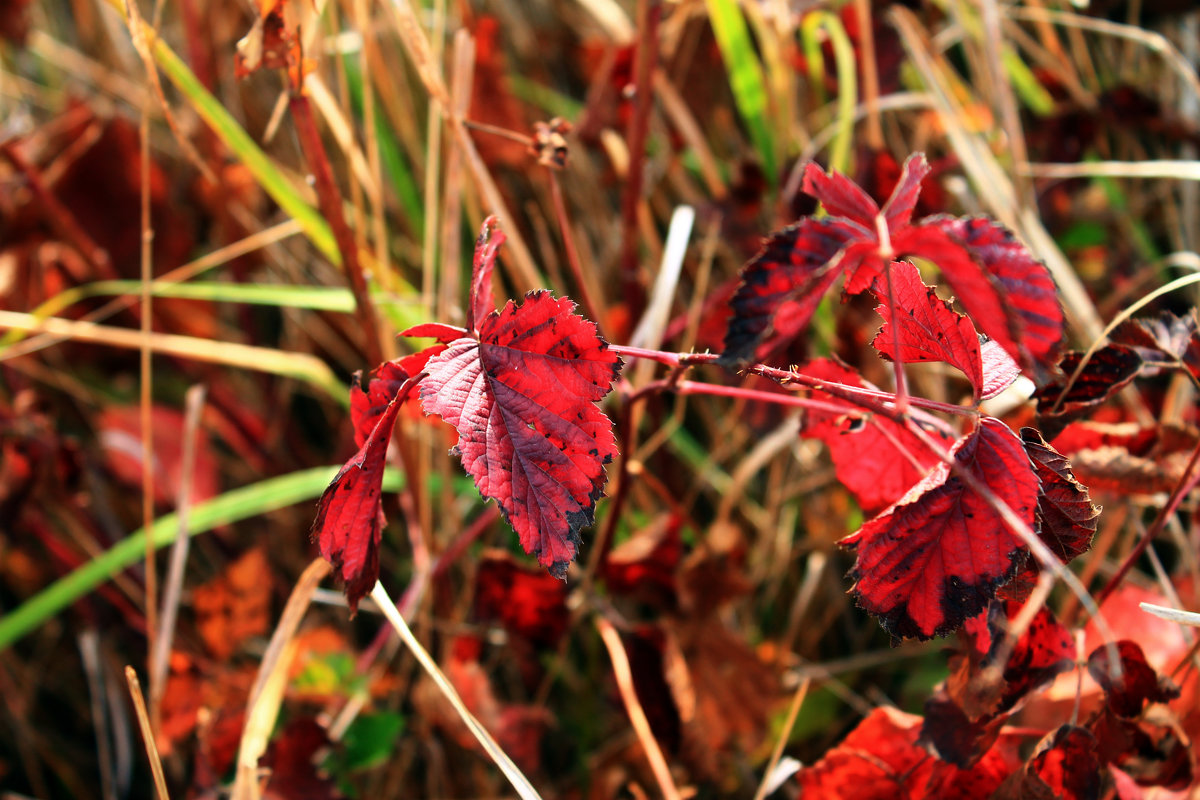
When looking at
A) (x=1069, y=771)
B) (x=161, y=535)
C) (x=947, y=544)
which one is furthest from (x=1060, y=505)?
(x=161, y=535)

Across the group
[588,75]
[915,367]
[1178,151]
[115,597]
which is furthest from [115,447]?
[1178,151]

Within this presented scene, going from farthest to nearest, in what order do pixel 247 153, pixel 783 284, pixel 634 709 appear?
pixel 247 153 → pixel 634 709 → pixel 783 284

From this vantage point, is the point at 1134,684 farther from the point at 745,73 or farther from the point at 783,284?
the point at 745,73

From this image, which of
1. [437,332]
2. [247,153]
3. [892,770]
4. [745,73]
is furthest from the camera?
[745,73]

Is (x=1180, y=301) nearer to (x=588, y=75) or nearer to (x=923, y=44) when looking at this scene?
(x=923, y=44)

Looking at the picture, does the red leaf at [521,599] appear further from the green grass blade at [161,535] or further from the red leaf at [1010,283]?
the red leaf at [1010,283]

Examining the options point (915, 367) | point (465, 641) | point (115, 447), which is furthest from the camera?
point (115, 447)

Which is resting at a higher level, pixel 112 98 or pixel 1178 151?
pixel 112 98
